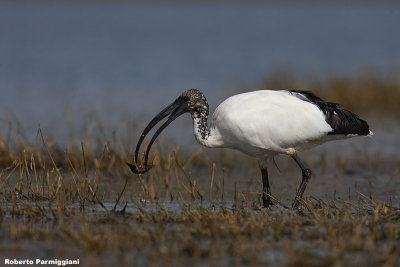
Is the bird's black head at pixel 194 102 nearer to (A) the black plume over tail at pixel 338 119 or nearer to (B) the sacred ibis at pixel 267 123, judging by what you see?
(B) the sacred ibis at pixel 267 123

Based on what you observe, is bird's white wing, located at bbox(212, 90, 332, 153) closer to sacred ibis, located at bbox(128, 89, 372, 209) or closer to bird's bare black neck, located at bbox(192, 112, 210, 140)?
sacred ibis, located at bbox(128, 89, 372, 209)

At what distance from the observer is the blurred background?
14727 mm

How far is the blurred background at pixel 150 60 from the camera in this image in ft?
48.3

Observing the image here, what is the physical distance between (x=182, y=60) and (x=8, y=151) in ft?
46.1

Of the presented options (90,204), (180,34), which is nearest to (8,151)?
(90,204)

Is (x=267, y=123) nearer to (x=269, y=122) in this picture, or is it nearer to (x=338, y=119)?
(x=269, y=122)

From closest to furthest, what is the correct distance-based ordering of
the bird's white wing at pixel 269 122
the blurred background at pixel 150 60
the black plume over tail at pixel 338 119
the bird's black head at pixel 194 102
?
the bird's white wing at pixel 269 122 → the black plume over tail at pixel 338 119 → the bird's black head at pixel 194 102 → the blurred background at pixel 150 60

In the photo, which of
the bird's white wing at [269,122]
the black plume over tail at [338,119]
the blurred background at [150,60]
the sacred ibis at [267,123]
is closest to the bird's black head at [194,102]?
the sacred ibis at [267,123]

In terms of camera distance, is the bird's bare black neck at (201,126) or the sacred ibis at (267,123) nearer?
the sacred ibis at (267,123)

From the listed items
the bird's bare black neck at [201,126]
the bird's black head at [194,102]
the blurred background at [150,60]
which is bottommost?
the bird's bare black neck at [201,126]

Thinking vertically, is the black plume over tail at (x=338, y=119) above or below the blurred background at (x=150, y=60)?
below

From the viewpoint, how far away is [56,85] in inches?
669

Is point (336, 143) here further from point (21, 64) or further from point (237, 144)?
point (21, 64)

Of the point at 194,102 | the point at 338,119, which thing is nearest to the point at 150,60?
the point at 194,102
